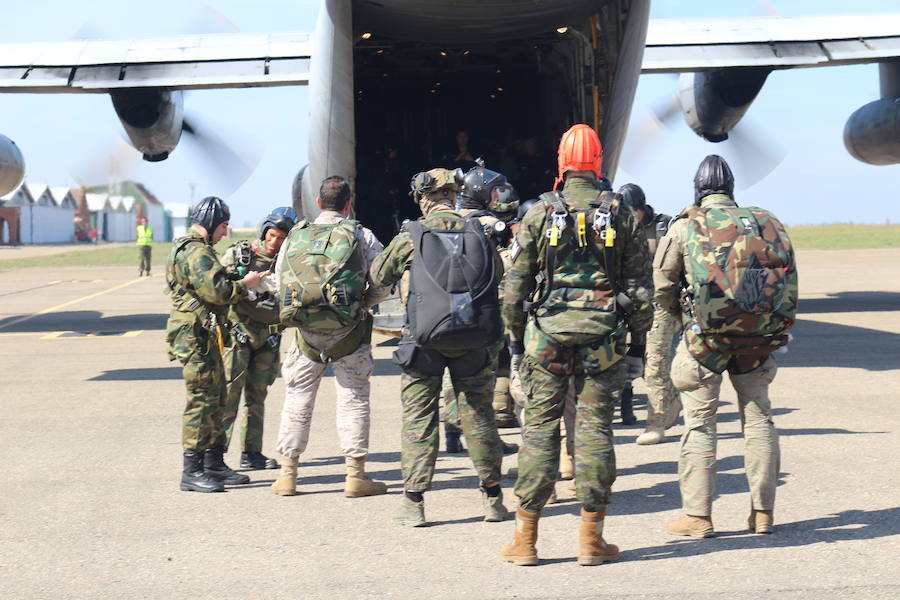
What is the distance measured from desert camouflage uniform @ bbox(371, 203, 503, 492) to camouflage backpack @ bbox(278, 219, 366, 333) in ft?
1.42

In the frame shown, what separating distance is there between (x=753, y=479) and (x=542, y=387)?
121 centimetres

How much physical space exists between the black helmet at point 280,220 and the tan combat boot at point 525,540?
10.4 ft

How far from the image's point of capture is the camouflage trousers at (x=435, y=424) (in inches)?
217

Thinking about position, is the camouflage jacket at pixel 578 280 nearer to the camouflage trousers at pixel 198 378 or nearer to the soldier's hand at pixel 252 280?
the soldier's hand at pixel 252 280

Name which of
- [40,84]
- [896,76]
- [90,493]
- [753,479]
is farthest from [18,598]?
[896,76]

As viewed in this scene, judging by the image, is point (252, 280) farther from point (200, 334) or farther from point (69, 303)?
point (69, 303)

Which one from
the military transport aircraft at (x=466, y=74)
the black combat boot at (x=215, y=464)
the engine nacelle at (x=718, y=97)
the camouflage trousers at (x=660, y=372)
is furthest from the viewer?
the engine nacelle at (x=718, y=97)

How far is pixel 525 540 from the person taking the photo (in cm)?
474

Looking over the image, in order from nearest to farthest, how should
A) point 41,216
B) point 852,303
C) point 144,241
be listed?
1. point 852,303
2. point 144,241
3. point 41,216

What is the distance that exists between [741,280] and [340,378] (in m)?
2.44

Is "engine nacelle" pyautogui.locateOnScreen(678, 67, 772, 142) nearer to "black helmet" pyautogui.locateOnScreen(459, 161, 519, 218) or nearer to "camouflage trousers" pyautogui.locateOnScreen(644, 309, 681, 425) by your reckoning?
"camouflage trousers" pyautogui.locateOnScreen(644, 309, 681, 425)

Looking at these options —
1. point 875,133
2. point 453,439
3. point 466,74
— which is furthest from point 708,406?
point 875,133

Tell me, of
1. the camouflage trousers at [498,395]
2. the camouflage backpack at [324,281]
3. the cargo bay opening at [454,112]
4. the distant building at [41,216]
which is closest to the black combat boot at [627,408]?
the camouflage trousers at [498,395]

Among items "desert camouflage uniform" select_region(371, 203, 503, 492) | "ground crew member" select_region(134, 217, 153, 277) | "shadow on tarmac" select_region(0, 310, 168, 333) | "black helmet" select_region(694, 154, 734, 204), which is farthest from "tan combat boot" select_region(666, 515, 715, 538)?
"ground crew member" select_region(134, 217, 153, 277)
